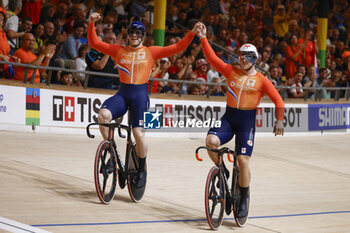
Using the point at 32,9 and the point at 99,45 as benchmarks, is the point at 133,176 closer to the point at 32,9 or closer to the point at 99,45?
the point at 99,45

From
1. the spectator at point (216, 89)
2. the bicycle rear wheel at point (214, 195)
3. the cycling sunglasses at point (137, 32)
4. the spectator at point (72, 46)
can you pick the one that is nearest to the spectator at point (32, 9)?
the spectator at point (72, 46)

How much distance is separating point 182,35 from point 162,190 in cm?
721

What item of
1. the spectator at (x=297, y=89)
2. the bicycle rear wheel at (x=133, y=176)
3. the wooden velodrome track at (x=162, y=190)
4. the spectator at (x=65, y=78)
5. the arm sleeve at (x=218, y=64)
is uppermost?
the arm sleeve at (x=218, y=64)

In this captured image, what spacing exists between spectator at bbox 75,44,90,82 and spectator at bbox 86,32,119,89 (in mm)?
171

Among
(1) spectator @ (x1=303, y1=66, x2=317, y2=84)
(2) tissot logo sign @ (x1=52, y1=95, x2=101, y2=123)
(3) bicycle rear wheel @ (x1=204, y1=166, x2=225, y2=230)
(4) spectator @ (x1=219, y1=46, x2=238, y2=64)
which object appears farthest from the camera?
(1) spectator @ (x1=303, y1=66, x2=317, y2=84)

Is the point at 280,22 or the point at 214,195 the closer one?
the point at 214,195

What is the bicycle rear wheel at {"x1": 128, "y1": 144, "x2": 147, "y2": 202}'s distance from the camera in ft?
23.0

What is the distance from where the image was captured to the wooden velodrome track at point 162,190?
20.1 ft

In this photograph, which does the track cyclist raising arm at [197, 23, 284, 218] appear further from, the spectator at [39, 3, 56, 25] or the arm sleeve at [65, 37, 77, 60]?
the spectator at [39, 3, 56, 25]

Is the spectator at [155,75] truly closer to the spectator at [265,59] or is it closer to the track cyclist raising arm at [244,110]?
the spectator at [265,59]

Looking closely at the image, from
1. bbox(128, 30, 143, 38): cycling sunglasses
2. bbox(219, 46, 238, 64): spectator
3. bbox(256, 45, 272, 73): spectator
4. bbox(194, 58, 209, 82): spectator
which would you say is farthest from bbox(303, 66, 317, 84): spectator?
bbox(128, 30, 143, 38): cycling sunglasses

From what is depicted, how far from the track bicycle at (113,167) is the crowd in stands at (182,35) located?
328cm

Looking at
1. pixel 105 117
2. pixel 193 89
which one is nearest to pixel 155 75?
pixel 193 89

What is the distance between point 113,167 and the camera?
6.66 meters
